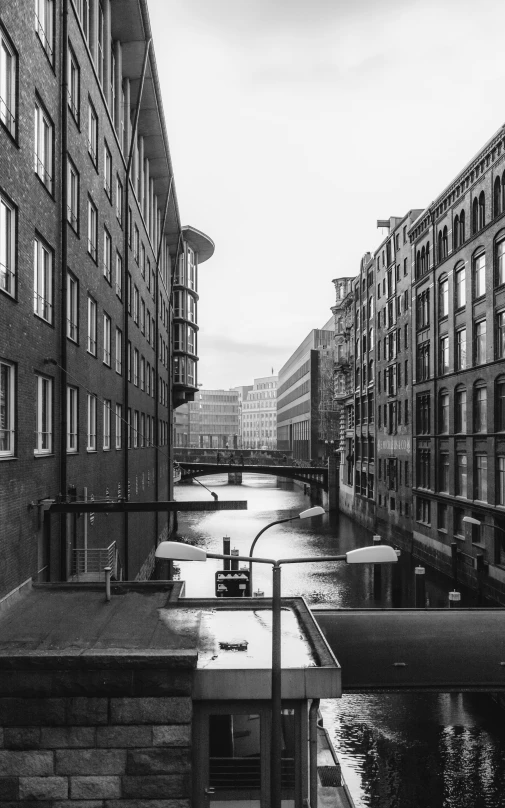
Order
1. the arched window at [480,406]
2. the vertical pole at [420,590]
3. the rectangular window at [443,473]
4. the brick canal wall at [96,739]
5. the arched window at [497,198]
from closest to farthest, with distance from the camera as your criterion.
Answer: the brick canal wall at [96,739]
the arched window at [497,198]
the vertical pole at [420,590]
the arched window at [480,406]
the rectangular window at [443,473]

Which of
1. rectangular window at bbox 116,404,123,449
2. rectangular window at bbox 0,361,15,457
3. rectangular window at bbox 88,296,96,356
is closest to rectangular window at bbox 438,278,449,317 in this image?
rectangular window at bbox 116,404,123,449

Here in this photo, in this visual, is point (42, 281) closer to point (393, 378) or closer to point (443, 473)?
point (443, 473)

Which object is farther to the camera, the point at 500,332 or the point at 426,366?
the point at 426,366

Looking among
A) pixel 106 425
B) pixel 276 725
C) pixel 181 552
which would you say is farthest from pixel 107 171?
pixel 276 725

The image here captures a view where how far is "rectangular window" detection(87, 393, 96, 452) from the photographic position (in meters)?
24.6

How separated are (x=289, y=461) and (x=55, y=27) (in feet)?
273

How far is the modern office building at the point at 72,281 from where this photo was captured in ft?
49.2

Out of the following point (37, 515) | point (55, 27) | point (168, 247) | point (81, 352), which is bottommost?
point (37, 515)

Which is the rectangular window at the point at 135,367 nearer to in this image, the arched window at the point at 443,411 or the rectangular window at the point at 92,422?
the rectangular window at the point at 92,422

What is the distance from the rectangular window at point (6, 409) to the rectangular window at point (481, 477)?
26427mm

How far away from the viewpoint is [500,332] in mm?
33438

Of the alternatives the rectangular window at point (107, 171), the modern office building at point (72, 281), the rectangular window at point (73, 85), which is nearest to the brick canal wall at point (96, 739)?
the modern office building at point (72, 281)

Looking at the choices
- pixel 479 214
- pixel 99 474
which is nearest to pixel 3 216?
pixel 99 474

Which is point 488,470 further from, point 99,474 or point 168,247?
point 168,247
